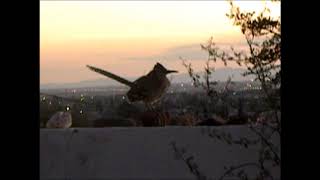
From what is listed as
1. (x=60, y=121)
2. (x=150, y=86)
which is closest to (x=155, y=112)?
(x=150, y=86)

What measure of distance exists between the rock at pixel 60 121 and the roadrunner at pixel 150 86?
0.39 metres

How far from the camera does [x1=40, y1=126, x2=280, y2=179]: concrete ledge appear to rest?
1.94m

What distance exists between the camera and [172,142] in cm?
197

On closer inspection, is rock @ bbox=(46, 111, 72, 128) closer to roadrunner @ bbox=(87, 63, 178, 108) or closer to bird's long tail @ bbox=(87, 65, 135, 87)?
bird's long tail @ bbox=(87, 65, 135, 87)

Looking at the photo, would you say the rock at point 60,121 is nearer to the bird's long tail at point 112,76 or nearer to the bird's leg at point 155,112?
the bird's long tail at point 112,76

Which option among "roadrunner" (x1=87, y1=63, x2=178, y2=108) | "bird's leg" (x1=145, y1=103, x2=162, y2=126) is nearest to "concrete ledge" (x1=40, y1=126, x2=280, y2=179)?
"bird's leg" (x1=145, y1=103, x2=162, y2=126)

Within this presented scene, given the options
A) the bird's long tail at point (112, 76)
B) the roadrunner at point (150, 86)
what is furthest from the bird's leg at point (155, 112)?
the bird's long tail at point (112, 76)

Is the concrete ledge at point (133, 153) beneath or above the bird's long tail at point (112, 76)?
beneath

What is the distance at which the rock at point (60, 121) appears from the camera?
2273mm

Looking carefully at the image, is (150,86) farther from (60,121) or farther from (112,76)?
(60,121)

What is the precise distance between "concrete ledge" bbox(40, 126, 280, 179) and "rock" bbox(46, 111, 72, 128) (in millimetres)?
156

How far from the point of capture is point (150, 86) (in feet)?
9.21
